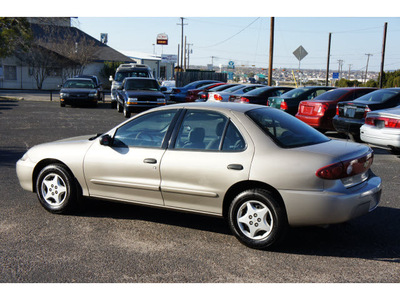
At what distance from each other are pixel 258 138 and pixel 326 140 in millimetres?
996

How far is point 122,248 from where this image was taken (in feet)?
15.7

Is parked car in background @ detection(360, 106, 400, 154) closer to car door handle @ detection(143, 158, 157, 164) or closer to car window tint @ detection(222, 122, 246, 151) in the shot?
car window tint @ detection(222, 122, 246, 151)

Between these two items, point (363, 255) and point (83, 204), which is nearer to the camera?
point (363, 255)

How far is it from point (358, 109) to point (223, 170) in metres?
7.84

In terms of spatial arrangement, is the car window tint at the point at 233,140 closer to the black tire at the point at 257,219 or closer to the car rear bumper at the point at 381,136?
the black tire at the point at 257,219

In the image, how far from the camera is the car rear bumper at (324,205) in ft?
14.8

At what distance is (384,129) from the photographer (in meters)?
9.56

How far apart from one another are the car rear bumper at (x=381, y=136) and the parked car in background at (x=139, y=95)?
1058 centimetres

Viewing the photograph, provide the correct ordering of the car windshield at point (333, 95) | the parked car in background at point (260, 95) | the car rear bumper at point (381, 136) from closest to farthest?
1. the car rear bumper at point (381, 136)
2. the car windshield at point (333, 95)
3. the parked car in background at point (260, 95)

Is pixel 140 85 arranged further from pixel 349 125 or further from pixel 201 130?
pixel 201 130

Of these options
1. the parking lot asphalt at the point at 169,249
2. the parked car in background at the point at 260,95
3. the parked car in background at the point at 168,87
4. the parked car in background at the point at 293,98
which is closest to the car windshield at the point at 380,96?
the parked car in background at the point at 293,98

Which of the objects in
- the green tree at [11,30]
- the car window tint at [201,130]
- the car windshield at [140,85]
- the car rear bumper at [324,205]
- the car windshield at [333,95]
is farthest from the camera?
the green tree at [11,30]

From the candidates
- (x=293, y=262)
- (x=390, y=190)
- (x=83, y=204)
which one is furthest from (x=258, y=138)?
(x=390, y=190)

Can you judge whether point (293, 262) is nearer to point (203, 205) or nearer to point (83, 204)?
point (203, 205)
